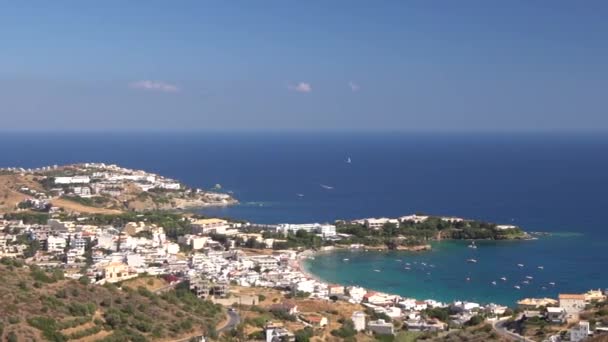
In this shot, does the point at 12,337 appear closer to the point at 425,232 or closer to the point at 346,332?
the point at 346,332

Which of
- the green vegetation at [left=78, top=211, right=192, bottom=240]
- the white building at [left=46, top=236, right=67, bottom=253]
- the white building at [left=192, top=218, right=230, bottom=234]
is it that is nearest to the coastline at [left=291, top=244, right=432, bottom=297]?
the white building at [left=192, top=218, right=230, bottom=234]

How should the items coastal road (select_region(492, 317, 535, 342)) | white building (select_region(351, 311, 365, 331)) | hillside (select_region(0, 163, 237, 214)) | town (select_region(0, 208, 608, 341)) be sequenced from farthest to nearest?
hillside (select_region(0, 163, 237, 214)) → white building (select_region(351, 311, 365, 331)) → town (select_region(0, 208, 608, 341)) → coastal road (select_region(492, 317, 535, 342))

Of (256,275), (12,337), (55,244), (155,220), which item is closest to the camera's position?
(12,337)

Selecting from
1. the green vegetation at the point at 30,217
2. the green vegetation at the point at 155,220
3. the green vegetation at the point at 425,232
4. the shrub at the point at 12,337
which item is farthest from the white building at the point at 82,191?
the shrub at the point at 12,337

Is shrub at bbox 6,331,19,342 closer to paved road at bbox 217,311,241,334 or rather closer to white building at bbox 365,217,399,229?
paved road at bbox 217,311,241,334

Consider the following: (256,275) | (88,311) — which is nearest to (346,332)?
(88,311)

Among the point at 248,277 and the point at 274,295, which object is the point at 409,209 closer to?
the point at 248,277

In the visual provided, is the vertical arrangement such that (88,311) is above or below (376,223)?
above
